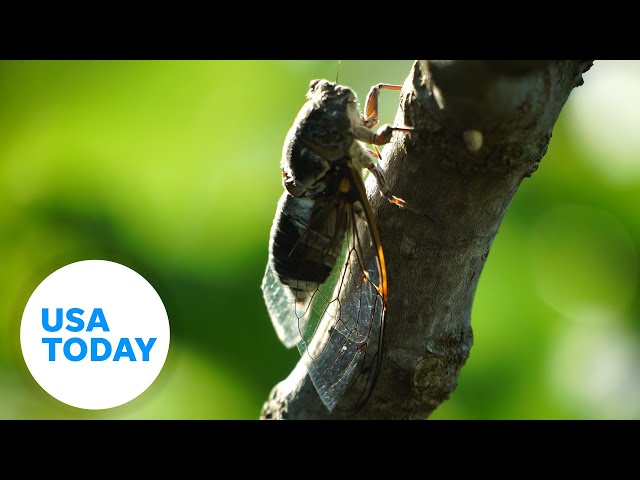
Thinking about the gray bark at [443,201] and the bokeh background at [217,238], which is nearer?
the gray bark at [443,201]

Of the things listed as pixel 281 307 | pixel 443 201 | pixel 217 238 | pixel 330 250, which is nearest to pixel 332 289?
pixel 330 250

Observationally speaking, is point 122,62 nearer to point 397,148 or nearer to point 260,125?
point 260,125

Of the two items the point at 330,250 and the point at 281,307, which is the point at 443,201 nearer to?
the point at 330,250

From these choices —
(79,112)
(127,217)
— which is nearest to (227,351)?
(127,217)

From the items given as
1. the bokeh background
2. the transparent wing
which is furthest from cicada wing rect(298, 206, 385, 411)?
the bokeh background

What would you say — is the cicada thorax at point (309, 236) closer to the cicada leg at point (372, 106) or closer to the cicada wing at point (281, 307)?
the cicada wing at point (281, 307)

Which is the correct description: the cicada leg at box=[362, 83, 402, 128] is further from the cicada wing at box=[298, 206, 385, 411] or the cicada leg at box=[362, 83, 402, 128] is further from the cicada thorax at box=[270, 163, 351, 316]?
the cicada wing at box=[298, 206, 385, 411]

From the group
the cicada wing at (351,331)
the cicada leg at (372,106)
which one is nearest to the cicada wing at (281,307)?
the cicada wing at (351,331)
